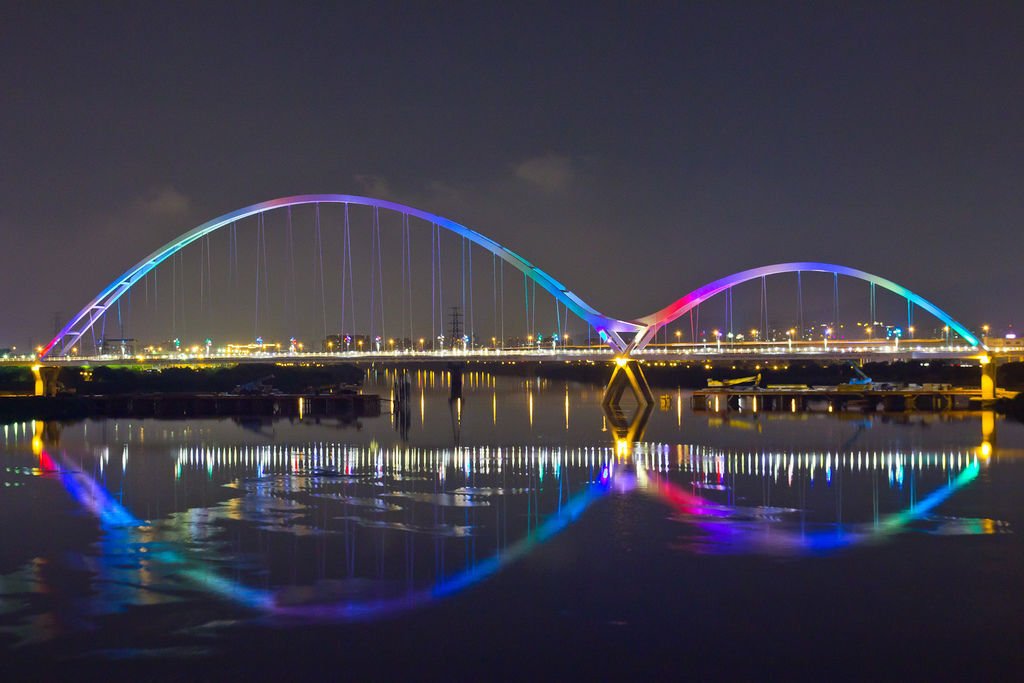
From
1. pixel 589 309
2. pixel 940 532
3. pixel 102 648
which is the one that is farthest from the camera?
pixel 589 309

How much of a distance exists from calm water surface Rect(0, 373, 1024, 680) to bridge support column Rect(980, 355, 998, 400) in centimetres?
3053

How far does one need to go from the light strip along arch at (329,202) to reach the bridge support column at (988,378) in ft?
72.6

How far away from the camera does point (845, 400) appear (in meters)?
69.4

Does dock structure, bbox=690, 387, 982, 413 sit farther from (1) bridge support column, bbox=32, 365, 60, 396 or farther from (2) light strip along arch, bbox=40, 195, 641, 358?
(1) bridge support column, bbox=32, 365, 60, 396

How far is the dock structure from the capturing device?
2530 inches

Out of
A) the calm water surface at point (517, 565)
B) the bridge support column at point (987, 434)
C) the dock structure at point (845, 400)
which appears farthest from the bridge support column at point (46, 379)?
the bridge support column at point (987, 434)

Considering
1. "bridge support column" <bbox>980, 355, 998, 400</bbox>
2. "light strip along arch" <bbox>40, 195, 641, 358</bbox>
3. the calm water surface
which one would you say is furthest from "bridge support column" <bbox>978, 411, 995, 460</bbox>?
"light strip along arch" <bbox>40, 195, 641, 358</bbox>

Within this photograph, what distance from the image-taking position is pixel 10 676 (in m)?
12.8

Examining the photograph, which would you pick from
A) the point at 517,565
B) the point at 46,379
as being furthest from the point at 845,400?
the point at 46,379

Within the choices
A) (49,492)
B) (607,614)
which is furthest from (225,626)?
(49,492)

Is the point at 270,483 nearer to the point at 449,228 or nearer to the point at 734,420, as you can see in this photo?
the point at 734,420

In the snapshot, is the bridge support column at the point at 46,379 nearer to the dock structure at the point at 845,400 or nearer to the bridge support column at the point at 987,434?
the dock structure at the point at 845,400

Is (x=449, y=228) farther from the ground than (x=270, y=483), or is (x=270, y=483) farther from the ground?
(x=449, y=228)

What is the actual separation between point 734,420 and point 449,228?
68.1ft
